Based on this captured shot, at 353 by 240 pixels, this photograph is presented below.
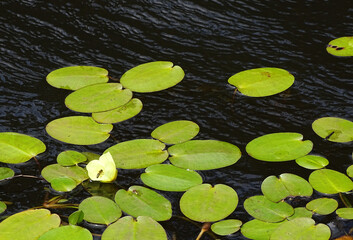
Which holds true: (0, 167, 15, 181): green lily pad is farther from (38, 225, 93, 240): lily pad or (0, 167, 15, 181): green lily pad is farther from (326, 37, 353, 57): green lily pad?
(326, 37, 353, 57): green lily pad

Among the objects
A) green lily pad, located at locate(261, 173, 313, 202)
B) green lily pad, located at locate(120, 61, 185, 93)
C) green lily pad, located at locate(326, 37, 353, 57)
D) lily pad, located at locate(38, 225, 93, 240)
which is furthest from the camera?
green lily pad, located at locate(326, 37, 353, 57)

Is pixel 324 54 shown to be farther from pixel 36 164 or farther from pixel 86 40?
pixel 36 164

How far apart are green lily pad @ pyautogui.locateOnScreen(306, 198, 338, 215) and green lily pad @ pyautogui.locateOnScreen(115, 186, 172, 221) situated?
340 mm

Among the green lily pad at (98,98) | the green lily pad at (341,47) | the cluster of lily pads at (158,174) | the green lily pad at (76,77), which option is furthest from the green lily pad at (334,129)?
the green lily pad at (76,77)

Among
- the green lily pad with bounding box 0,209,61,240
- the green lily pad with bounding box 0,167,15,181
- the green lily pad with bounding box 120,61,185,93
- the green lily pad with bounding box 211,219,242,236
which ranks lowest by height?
the green lily pad with bounding box 0,209,61,240

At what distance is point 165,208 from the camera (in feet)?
4.14

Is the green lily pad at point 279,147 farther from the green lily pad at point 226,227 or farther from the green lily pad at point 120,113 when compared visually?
the green lily pad at point 120,113

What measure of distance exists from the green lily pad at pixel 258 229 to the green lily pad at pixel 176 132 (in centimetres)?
34

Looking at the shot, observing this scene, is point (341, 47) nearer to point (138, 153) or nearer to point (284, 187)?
point (284, 187)

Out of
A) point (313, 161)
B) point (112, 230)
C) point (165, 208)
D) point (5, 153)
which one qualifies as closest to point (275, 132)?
point (313, 161)

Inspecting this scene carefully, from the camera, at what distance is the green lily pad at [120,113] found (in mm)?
1544

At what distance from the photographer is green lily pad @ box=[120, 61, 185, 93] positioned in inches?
65.3

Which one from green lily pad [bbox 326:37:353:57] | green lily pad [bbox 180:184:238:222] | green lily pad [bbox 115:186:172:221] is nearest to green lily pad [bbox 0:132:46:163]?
green lily pad [bbox 115:186:172:221]

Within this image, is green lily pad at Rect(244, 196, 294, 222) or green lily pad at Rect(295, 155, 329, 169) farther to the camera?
green lily pad at Rect(295, 155, 329, 169)
